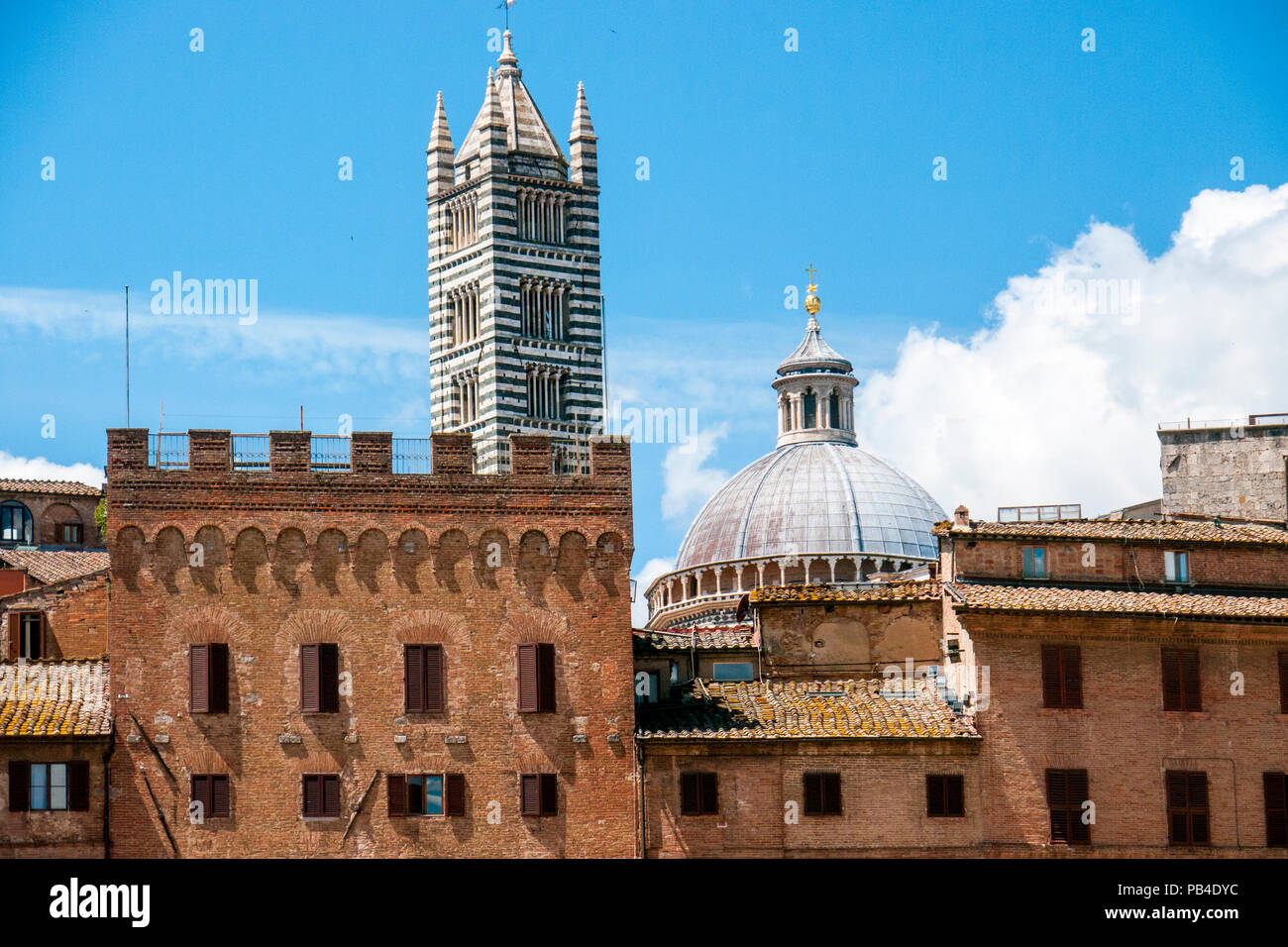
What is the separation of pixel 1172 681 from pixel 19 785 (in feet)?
85.7

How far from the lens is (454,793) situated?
55.7 m

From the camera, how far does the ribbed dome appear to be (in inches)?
4188

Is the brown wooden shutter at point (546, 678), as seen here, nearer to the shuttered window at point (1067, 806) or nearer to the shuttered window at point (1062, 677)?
the shuttered window at point (1062, 677)

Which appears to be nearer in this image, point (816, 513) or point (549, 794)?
point (549, 794)

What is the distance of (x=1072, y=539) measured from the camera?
6212 cm

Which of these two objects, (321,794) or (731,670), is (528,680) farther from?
(731,670)

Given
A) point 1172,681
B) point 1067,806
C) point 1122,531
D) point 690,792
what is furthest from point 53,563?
point 1172,681

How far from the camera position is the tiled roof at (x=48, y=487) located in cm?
8994

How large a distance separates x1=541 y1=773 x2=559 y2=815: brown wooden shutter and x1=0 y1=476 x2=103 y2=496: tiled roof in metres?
39.2

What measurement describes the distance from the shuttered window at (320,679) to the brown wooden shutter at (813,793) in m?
10.7

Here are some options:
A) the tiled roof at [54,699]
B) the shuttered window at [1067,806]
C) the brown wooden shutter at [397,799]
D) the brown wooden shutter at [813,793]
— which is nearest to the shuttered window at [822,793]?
the brown wooden shutter at [813,793]

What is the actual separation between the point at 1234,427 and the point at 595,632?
29.0m

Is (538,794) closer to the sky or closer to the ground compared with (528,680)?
closer to the ground

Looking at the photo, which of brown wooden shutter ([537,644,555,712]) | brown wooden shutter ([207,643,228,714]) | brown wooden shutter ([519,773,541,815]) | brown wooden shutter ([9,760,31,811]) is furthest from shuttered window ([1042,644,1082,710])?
brown wooden shutter ([9,760,31,811])
